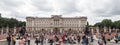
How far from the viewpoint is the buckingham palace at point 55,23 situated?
547 feet

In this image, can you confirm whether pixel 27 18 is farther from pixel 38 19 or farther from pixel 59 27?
pixel 59 27

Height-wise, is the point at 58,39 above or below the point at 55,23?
above

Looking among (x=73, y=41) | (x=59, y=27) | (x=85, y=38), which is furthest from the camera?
(x=59, y=27)

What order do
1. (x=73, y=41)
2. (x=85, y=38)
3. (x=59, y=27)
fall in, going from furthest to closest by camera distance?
(x=59, y=27)
(x=73, y=41)
(x=85, y=38)

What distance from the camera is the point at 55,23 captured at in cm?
16650

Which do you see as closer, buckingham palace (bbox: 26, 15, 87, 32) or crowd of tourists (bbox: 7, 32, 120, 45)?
crowd of tourists (bbox: 7, 32, 120, 45)

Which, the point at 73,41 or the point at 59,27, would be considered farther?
the point at 59,27

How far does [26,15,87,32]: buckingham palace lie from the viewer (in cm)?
16662

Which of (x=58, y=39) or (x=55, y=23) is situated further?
(x=55, y=23)

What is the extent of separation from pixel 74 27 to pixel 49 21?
1680cm

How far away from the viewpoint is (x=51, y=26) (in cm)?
16762

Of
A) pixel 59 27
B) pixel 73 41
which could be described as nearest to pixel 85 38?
pixel 73 41

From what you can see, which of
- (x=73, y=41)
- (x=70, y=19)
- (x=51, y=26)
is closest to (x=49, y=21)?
(x=51, y=26)

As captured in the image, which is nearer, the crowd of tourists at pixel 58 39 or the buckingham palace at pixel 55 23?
the crowd of tourists at pixel 58 39
